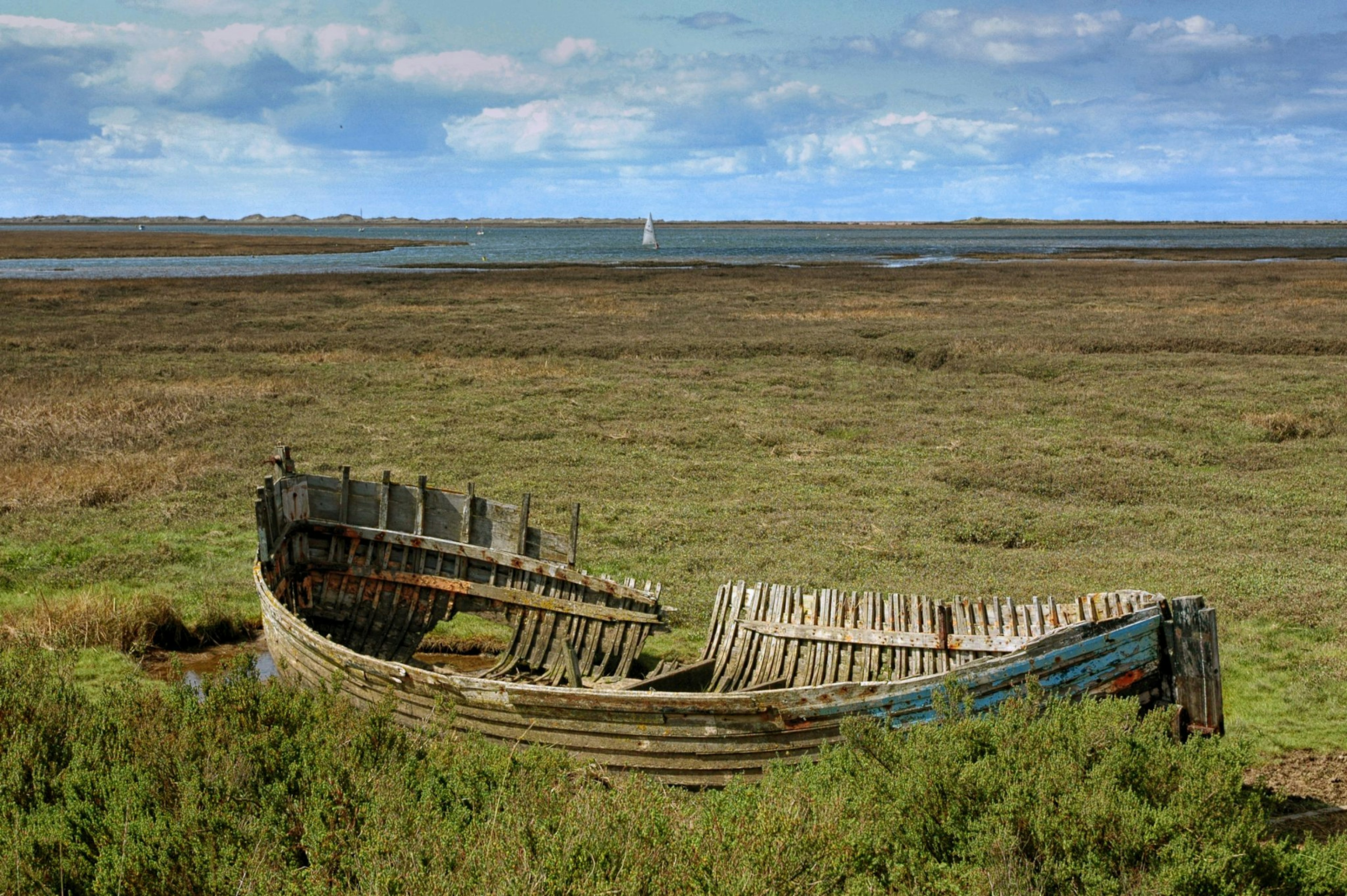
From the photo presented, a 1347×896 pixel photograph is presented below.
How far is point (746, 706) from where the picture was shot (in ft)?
24.8

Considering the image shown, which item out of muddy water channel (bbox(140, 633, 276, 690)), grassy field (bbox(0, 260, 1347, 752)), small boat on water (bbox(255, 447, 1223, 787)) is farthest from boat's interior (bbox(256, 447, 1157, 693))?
grassy field (bbox(0, 260, 1347, 752))

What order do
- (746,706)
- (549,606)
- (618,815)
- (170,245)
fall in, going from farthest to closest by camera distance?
(170,245) < (549,606) < (746,706) < (618,815)

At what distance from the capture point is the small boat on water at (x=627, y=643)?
25.2ft

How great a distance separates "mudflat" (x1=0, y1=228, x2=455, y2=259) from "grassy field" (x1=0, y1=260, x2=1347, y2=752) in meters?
68.1

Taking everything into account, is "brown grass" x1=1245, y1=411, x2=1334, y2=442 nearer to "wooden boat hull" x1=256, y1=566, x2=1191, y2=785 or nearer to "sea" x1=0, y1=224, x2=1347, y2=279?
"wooden boat hull" x1=256, y1=566, x2=1191, y2=785

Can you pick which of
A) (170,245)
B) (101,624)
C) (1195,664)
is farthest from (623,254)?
(1195,664)

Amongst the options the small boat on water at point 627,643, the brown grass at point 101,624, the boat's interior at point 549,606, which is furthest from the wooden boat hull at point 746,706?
the brown grass at point 101,624

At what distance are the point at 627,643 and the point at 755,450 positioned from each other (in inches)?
408

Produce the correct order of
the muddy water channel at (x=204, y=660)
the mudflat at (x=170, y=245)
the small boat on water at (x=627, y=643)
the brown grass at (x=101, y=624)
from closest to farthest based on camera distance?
the small boat on water at (x=627, y=643) → the muddy water channel at (x=204, y=660) → the brown grass at (x=101, y=624) → the mudflat at (x=170, y=245)

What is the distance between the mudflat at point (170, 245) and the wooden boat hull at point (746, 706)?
102 m

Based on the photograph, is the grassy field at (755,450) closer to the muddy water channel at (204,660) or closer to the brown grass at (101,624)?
the brown grass at (101,624)

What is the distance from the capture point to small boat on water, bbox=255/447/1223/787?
7.67 metres

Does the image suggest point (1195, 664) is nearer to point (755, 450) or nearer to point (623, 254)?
point (755, 450)

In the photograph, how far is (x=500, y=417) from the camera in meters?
23.4
